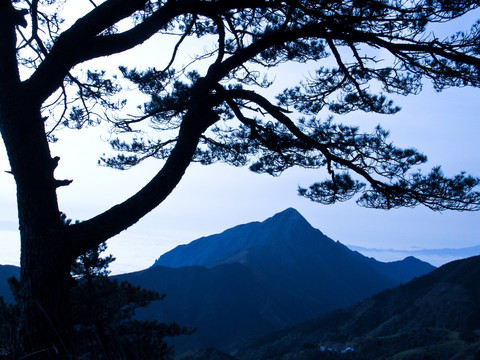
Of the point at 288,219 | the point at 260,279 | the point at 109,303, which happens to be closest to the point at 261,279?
the point at 260,279

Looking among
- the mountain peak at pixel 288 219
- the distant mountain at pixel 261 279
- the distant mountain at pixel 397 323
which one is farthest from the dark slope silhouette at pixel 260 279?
the distant mountain at pixel 397 323

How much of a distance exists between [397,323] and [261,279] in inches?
2468

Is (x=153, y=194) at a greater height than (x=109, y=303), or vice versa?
(x=153, y=194)

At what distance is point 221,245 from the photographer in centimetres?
18212

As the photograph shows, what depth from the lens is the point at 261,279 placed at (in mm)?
116625

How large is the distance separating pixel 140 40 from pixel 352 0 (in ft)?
7.03

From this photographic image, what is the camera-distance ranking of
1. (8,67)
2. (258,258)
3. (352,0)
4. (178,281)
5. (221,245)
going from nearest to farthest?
(8,67) < (352,0) < (178,281) < (258,258) < (221,245)

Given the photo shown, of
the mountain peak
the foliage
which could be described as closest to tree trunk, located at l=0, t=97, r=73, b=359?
the foliage

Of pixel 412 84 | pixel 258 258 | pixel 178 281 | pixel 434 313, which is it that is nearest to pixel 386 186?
pixel 412 84

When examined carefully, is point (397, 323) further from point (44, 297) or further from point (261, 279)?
point (261, 279)

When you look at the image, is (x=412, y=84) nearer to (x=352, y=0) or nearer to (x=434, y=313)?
(x=352, y=0)

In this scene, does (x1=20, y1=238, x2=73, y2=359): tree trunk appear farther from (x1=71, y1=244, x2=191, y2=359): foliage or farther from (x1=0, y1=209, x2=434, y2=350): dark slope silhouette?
(x1=0, y1=209, x2=434, y2=350): dark slope silhouette

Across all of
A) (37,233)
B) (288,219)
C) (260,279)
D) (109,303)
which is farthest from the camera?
(288,219)

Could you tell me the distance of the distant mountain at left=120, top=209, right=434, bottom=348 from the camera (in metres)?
90.8
